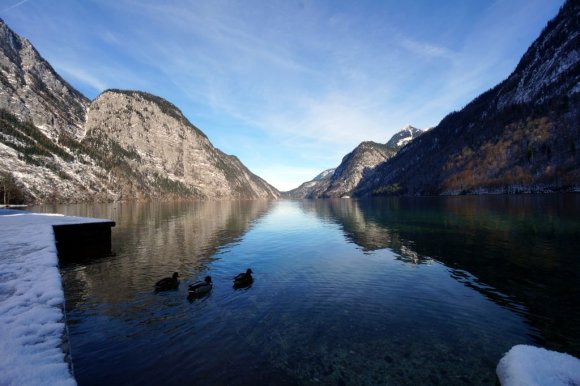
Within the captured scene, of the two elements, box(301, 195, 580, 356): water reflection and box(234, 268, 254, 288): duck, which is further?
box(234, 268, 254, 288): duck

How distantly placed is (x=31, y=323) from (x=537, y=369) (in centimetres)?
1287

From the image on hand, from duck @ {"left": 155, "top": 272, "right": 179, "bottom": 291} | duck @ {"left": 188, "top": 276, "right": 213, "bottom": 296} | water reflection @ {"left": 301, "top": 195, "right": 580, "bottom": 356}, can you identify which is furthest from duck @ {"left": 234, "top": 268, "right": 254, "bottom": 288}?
water reflection @ {"left": 301, "top": 195, "right": 580, "bottom": 356}

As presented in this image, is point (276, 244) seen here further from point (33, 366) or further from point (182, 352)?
point (33, 366)

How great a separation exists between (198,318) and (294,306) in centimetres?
569

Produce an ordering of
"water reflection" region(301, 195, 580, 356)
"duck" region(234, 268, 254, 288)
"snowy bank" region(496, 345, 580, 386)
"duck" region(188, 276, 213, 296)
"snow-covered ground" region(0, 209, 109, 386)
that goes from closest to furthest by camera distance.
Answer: "snow-covered ground" region(0, 209, 109, 386), "snowy bank" region(496, 345, 580, 386), "water reflection" region(301, 195, 580, 356), "duck" region(188, 276, 213, 296), "duck" region(234, 268, 254, 288)

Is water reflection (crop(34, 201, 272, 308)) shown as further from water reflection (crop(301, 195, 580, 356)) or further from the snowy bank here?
water reflection (crop(301, 195, 580, 356))

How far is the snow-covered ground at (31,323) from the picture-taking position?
601cm

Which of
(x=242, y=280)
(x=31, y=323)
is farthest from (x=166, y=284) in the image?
(x=31, y=323)

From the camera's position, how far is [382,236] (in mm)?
47000

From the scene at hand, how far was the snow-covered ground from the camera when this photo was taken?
237 inches

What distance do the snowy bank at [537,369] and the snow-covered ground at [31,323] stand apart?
9250 millimetres

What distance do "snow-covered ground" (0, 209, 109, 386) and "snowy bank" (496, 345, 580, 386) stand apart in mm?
9250

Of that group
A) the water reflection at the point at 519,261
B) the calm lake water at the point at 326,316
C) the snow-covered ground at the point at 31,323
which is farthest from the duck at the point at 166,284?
the water reflection at the point at 519,261

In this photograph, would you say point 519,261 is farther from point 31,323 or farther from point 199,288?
point 31,323
